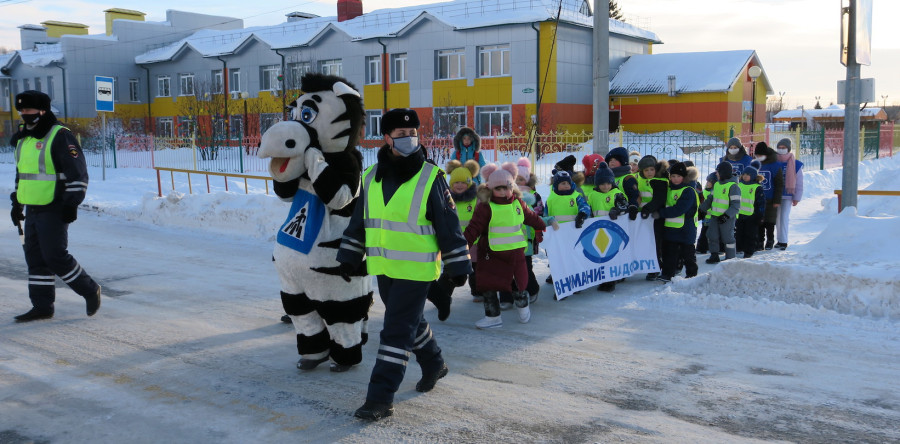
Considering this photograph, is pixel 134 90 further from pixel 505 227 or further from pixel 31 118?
pixel 505 227

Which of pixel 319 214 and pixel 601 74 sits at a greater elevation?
pixel 601 74

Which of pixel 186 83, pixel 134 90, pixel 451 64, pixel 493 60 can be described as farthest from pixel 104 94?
pixel 134 90

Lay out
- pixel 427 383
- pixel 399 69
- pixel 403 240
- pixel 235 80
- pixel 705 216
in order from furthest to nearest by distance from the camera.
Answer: pixel 235 80 → pixel 399 69 → pixel 705 216 → pixel 427 383 → pixel 403 240

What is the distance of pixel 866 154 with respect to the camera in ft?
88.1

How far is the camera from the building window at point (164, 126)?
151ft

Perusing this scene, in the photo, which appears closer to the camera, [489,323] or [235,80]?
[489,323]

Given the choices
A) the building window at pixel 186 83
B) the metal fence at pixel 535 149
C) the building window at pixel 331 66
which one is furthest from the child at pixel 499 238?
the building window at pixel 186 83

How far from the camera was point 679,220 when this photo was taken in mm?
7973

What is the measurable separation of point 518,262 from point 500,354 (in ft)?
3.67

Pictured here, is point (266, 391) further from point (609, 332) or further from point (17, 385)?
point (609, 332)

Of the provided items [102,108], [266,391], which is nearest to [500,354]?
[266,391]

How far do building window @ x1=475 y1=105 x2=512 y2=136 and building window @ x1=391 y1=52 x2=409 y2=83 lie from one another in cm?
447

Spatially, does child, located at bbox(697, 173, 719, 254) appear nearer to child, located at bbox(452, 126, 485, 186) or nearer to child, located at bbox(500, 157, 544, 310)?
child, located at bbox(500, 157, 544, 310)

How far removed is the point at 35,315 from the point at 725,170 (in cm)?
782
